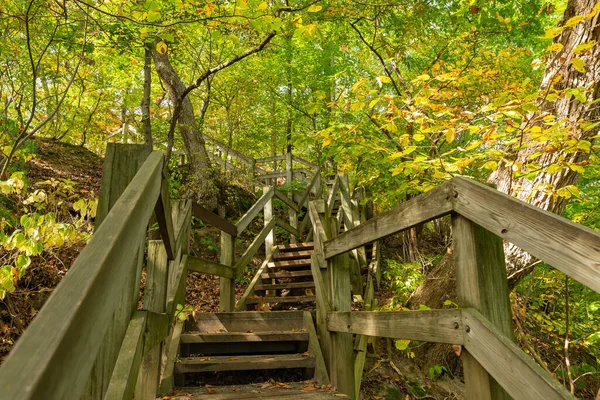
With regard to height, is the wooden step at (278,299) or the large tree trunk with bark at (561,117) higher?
the large tree trunk with bark at (561,117)

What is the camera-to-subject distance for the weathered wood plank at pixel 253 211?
18.6ft

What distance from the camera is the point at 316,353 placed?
139 inches

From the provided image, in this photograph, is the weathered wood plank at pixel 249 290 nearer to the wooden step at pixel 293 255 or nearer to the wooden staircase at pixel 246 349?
the wooden step at pixel 293 255

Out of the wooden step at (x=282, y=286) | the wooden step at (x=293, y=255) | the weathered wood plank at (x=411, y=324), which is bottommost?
the weathered wood plank at (x=411, y=324)

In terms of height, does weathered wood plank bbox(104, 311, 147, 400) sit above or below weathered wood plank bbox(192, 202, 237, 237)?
below

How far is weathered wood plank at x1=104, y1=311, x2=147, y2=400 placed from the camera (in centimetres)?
159

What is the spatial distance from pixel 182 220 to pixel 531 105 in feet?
9.50

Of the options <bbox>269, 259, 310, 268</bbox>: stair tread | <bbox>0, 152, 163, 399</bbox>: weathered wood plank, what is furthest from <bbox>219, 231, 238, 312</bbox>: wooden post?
<bbox>0, 152, 163, 399</bbox>: weathered wood plank

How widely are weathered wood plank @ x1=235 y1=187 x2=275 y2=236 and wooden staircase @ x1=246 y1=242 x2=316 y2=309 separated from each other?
3.01ft

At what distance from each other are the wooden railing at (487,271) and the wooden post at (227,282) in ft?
9.54

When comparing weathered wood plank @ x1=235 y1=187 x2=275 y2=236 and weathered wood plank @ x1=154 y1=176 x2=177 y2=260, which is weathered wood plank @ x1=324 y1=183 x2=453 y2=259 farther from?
weathered wood plank @ x1=235 y1=187 x2=275 y2=236

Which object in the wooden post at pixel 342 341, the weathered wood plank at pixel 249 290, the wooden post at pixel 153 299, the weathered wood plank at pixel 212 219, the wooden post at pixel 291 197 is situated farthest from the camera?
the wooden post at pixel 291 197

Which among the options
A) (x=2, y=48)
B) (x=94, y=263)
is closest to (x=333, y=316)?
(x=94, y=263)

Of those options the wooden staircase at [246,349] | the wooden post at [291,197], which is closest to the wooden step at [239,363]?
the wooden staircase at [246,349]
